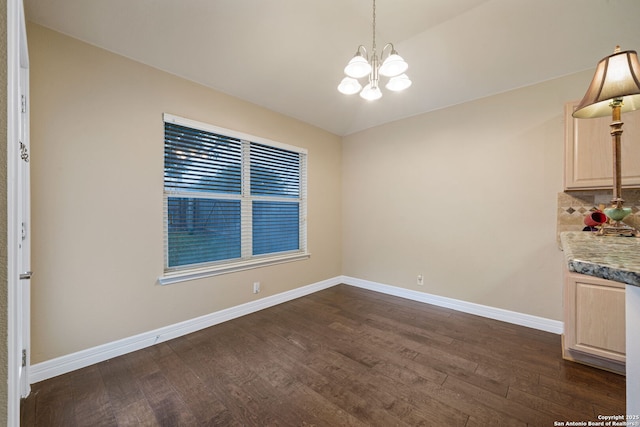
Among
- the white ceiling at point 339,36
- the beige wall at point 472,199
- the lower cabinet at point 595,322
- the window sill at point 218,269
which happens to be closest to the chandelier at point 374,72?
the white ceiling at point 339,36

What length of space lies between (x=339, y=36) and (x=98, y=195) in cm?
254

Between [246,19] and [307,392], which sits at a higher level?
[246,19]

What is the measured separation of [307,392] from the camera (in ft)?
5.77

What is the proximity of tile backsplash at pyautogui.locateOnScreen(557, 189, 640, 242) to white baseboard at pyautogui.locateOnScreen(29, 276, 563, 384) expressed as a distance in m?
1.01

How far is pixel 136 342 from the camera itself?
7.44 ft

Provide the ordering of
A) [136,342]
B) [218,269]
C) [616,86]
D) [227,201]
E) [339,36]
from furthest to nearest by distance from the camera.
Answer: [227,201] → [218,269] → [339,36] → [136,342] → [616,86]

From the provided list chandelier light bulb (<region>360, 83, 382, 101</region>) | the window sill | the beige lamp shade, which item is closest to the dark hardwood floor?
the window sill

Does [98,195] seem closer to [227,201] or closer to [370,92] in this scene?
[227,201]

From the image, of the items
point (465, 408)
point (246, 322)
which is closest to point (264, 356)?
point (246, 322)

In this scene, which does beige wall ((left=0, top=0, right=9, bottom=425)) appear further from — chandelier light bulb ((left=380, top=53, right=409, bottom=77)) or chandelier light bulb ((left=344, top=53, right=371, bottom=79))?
chandelier light bulb ((left=380, top=53, right=409, bottom=77))

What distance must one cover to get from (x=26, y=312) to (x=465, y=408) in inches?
116

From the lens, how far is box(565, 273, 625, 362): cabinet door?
71.8 inches

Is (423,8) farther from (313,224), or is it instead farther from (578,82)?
(313,224)

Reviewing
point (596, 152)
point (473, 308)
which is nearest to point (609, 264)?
point (596, 152)
